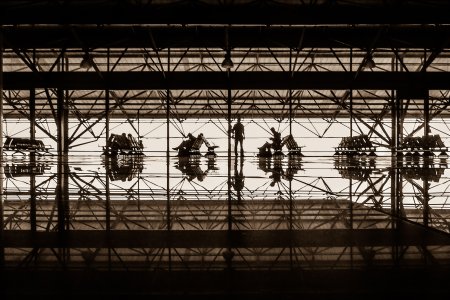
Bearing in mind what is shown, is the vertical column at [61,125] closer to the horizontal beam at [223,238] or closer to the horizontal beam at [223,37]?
the horizontal beam at [223,37]

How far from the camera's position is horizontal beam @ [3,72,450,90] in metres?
14.0

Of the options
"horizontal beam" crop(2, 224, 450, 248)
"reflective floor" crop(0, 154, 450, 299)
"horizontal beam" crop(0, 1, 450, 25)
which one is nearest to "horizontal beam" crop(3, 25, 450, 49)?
"horizontal beam" crop(0, 1, 450, 25)

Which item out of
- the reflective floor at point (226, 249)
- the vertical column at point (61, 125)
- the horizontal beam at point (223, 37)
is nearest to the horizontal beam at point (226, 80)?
the vertical column at point (61, 125)

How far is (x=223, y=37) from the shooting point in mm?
12938

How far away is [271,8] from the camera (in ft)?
31.0

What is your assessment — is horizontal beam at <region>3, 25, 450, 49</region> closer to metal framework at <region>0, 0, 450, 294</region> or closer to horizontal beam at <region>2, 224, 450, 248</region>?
metal framework at <region>0, 0, 450, 294</region>

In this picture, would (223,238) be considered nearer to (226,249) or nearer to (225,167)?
(226,249)

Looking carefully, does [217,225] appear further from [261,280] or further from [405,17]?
[405,17]

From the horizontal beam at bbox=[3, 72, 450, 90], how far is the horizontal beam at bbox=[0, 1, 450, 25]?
15.3 feet

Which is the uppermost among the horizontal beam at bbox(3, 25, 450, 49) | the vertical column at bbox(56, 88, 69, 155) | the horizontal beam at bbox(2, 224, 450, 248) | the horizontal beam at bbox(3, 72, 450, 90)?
the horizontal beam at bbox(3, 25, 450, 49)

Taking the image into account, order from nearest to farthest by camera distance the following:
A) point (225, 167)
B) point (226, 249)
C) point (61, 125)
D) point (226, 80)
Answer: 1. point (226, 249)
2. point (225, 167)
3. point (226, 80)
4. point (61, 125)

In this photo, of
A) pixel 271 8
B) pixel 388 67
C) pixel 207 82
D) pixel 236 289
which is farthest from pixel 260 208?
pixel 388 67

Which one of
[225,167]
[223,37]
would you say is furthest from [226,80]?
[225,167]

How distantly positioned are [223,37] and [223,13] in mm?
3601
